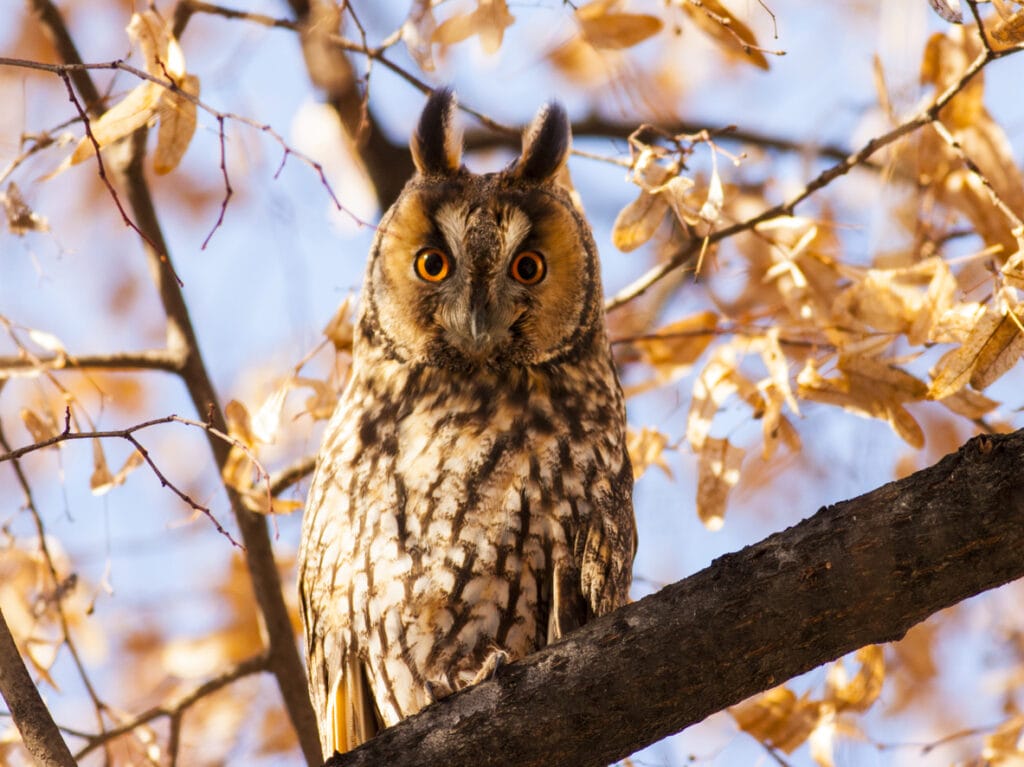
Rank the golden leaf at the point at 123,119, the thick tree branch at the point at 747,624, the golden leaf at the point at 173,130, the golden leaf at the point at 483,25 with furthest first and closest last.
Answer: the golden leaf at the point at 483,25 → the golden leaf at the point at 173,130 → the golden leaf at the point at 123,119 → the thick tree branch at the point at 747,624

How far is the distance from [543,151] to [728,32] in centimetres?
54

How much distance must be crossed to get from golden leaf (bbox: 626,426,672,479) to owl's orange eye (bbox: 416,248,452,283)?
706 millimetres

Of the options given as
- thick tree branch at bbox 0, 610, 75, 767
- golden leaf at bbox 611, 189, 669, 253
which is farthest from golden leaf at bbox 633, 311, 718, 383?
thick tree branch at bbox 0, 610, 75, 767

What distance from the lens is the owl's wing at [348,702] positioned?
2.60m

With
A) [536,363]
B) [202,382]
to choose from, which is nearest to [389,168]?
[202,382]

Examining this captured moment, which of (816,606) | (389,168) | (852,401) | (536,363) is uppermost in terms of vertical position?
(389,168)

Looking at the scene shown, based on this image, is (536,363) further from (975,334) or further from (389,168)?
(389,168)

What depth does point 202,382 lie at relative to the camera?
10.4 ft

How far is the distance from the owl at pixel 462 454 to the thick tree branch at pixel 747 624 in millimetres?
424

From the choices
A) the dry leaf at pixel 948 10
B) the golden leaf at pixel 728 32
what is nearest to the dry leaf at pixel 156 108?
the golden leaf at pixel 728 32

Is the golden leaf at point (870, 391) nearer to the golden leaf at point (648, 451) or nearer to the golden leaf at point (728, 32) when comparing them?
the golden leaf at point (648, 451)

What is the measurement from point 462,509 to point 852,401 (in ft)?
3.10

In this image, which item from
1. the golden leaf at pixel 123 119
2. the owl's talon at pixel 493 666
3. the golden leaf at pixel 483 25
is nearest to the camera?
the owl's talon at pixel 493 666

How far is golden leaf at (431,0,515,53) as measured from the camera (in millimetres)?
2551
